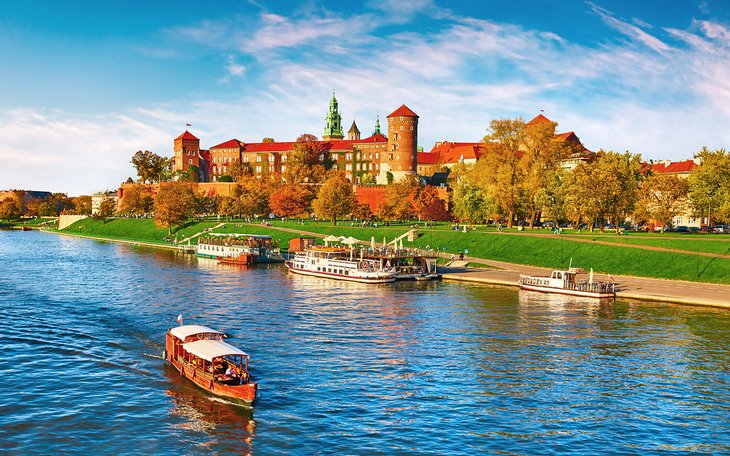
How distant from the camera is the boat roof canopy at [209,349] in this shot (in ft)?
123

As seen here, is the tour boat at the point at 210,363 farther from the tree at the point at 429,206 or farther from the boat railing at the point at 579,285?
the tree at the point at 429,206

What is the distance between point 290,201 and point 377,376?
422ft

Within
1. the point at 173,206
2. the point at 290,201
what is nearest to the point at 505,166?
the point at 290,201

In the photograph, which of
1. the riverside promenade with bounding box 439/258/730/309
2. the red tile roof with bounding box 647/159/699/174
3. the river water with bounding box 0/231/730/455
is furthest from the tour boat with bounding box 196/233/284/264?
the red tile roof with bounding box 647/159/699/174

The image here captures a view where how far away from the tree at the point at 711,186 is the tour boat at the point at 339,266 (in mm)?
52964

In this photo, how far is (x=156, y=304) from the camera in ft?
215

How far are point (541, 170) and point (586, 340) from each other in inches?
2824

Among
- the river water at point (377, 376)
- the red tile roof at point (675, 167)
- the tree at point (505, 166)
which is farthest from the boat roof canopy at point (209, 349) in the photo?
the red tile roof at point (675, 167)

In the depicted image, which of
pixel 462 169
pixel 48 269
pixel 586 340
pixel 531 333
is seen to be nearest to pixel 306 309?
pixel 531 333

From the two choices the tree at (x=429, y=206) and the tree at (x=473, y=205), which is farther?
the tree at (x=429, y=206)

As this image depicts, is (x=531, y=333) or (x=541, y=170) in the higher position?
(x=541, y=170)

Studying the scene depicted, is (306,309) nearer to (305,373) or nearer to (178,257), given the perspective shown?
(305,373)

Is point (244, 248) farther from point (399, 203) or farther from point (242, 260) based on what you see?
point (399, 203)

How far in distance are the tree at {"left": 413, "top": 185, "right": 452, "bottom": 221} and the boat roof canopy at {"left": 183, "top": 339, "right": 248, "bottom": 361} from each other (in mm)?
110698
